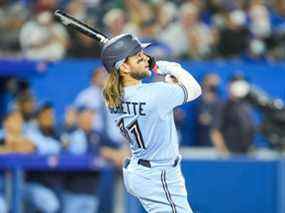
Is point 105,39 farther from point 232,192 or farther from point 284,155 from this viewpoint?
point 284,155

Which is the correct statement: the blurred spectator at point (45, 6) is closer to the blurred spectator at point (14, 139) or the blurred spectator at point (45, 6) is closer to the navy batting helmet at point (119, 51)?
the blurred spectator at point (14, 139)

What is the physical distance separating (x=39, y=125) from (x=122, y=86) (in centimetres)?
454

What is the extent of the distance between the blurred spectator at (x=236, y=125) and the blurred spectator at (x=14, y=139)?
2.84m

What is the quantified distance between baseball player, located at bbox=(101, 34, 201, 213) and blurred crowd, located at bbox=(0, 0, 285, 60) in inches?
263

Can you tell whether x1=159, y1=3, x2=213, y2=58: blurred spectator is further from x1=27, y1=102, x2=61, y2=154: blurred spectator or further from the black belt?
the black belt

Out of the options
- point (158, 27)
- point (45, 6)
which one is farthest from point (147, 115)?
point (45, 6)

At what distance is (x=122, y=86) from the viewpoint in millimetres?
6664

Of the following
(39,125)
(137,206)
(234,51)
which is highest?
(234,51)

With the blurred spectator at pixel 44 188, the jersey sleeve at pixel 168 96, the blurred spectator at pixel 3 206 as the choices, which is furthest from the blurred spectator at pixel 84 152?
the jersey sleeve at pixel 168 96

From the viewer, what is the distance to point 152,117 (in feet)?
21.8

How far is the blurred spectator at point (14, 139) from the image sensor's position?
Answer: 34.8ft

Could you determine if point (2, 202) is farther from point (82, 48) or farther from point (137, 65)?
point (82, 48)

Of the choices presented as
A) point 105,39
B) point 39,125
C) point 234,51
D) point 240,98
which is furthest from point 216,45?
point 105,39

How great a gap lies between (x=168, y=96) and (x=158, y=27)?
26.1 feet
